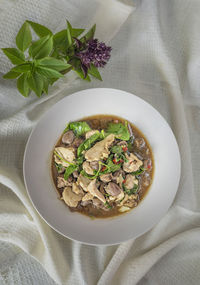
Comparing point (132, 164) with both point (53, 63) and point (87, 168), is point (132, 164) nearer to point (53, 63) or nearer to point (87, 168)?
point (87, 168)

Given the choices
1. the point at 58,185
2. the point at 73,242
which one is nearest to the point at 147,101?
the point at 58,185

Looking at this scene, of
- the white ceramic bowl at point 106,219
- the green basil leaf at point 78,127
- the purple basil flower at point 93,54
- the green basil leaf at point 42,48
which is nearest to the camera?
the green basil leaf at point 42,48

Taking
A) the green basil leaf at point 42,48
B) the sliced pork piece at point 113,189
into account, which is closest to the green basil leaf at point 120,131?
the sliced pork piece at point 113,189

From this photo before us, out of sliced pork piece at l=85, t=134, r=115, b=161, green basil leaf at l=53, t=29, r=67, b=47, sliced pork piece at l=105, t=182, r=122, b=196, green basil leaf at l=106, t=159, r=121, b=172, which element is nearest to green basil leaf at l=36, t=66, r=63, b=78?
green basil leaf at l=53, t=29, r=67, b=47

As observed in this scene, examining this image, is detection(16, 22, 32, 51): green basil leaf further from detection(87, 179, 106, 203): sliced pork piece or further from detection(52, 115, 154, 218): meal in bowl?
detection(87, 179, 106, 203): sliced pork piece

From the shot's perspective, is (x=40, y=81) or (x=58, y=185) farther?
(x=58, y=185)

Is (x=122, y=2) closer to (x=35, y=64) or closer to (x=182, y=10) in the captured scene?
(x=182, y=10)

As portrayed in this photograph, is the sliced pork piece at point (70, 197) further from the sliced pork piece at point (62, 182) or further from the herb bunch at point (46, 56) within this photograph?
the herb bunch at point (46, 56)
